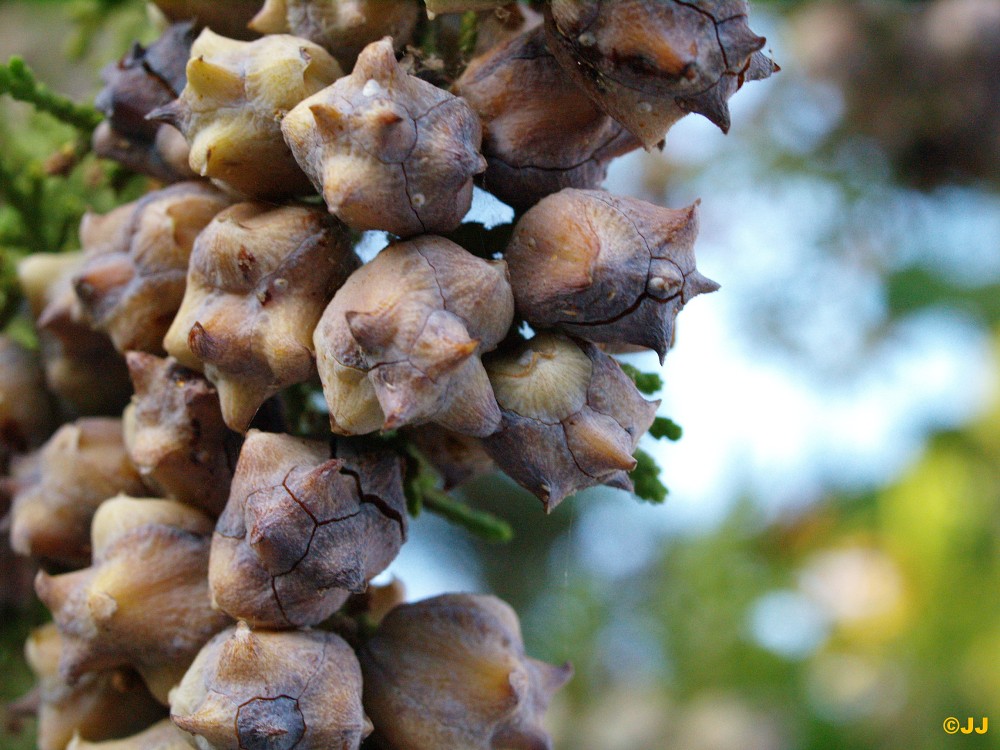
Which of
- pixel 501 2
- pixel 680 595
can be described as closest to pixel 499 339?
pixel 501 2

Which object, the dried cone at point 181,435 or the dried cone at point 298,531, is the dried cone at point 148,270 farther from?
the dried cone at point 298,531

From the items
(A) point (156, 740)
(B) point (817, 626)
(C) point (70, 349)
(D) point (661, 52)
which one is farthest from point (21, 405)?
(B) point (817, 626)

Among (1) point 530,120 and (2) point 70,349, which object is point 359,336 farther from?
(2) point 70,349

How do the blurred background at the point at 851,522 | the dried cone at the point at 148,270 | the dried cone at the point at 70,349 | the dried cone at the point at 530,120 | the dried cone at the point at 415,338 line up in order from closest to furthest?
1. the dried cone at the point at 415,338
2. the dried cone at the point at 530,120
3. the dried cone at the point at 148,270
4. the dried cone at the point at 70,349
5. the blurred background at the point at 851,522

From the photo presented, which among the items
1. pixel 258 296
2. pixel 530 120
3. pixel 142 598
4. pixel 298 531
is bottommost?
pixel 142 598

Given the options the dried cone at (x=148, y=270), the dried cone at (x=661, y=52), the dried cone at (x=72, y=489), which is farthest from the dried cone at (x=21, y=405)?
the dried cone at (x=661, y=52)

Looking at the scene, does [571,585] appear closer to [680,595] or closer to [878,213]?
[680,595]
